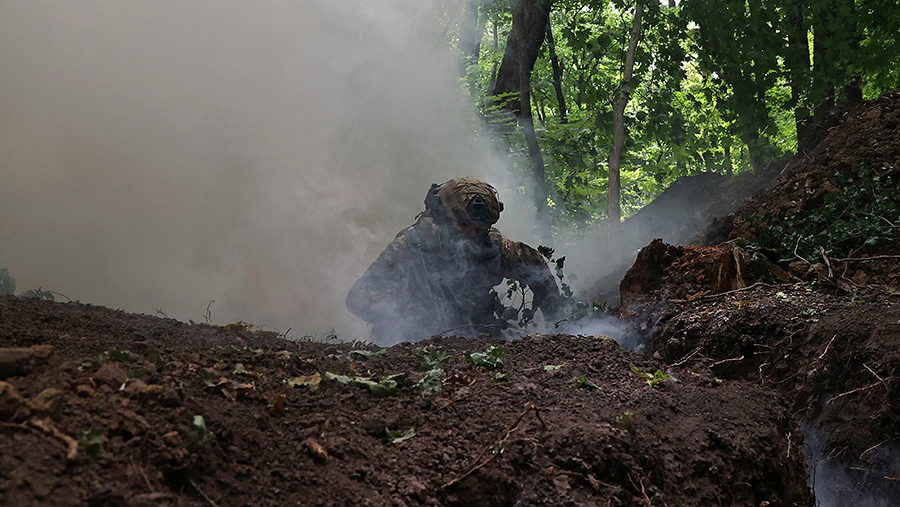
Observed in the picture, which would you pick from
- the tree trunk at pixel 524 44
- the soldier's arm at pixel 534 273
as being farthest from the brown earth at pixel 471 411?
the tree trunk at pixel 524 44

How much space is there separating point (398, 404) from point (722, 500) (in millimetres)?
1100

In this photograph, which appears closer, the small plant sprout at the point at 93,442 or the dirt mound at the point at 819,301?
the small plant sprout at the point at 93,442

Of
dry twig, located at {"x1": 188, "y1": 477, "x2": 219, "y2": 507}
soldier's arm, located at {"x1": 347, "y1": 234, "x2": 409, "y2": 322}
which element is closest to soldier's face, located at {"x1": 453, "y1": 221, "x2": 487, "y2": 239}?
soldier's arm, located at {"x1": 347, "y1": 234, "x2": 409, "y2": 322}

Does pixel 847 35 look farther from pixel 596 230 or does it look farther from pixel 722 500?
pixel 722 500

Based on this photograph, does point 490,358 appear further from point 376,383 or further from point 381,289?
point 381,289

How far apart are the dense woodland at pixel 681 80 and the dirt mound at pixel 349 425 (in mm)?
5312

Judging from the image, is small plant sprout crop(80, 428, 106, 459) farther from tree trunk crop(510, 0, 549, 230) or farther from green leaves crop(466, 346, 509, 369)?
tree trunk crop(510, 0, 549, 230)

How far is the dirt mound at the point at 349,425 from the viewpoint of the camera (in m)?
1.21

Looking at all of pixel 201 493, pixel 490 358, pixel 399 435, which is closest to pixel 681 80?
pixel 490 358

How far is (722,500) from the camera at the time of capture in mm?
2051

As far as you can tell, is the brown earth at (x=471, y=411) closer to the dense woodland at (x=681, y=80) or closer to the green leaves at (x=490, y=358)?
the green leaves at (x=490, y=358)

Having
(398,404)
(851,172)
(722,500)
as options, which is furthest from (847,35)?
(398,404)

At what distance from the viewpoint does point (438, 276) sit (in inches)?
191

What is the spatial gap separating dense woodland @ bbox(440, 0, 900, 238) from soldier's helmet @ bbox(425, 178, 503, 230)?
3.34 meters
